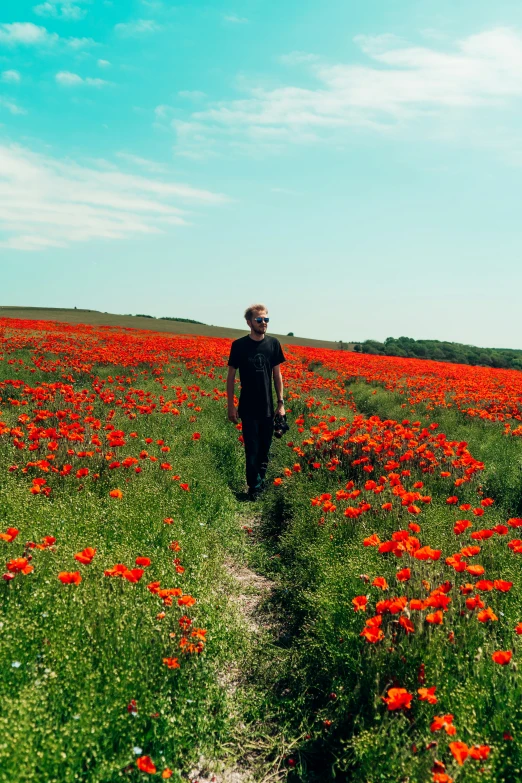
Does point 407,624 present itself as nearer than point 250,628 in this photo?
Yes

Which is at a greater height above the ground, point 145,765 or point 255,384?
point 255,384

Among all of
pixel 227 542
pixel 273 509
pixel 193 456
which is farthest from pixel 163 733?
pixel 193 456

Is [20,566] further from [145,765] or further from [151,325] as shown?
[151,325]

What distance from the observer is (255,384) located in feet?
22.5

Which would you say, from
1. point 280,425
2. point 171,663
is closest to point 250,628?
point 171,663

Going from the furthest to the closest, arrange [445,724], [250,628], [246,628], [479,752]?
1. [250,628]
2. [246,628]
3. [445,724]
4. [479,752]

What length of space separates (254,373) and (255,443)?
3.06 ft

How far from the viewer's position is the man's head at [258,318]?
21.7 ft

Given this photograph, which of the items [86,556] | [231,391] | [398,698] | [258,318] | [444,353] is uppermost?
[444,353]

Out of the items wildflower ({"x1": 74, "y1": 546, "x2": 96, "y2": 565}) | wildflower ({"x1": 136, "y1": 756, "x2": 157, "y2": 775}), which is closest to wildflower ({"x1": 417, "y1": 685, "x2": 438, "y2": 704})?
wildflower ({"x1": 136, "y1": 756, "x2": 157, "y2": 775})

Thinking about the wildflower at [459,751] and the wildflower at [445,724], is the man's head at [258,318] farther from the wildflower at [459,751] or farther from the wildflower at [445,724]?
the wildflower at [459,751]

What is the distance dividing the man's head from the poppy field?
1872 mm

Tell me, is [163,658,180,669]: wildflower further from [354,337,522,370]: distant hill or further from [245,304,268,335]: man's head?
[354,337,522,370]: distant hill

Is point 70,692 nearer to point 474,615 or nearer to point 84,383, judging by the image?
point 474,615
